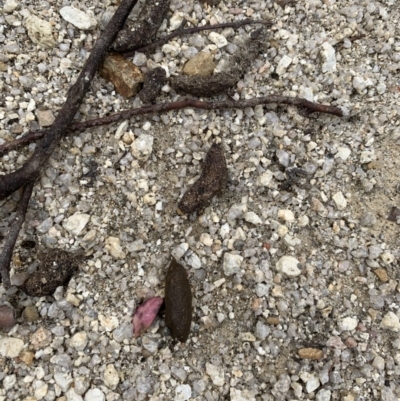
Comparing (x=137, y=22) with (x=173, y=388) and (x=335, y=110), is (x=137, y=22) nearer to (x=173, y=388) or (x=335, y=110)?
(x=335, y=110)

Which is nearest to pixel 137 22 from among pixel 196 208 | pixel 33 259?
pixel 196 208

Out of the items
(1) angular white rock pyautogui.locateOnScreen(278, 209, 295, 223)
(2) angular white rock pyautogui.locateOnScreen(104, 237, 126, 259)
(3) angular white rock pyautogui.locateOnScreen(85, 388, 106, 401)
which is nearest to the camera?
(3) angular white rock pyautogui.locateOnScreen(85, 388, 106, 401)

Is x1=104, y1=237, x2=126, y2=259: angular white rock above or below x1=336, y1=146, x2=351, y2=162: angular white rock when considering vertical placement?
below

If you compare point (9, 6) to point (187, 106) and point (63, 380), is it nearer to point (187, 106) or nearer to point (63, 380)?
point (187, 106)

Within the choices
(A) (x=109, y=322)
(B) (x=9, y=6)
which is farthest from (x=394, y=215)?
(B) (x=9, y=6)

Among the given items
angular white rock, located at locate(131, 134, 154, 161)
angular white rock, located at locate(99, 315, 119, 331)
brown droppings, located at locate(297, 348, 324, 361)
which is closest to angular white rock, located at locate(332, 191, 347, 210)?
brown droppings, located at locate(297, 348, 324, 361)

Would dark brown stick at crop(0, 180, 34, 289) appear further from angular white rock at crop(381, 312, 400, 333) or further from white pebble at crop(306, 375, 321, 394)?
angular white rock at crop(381, 312, 400, 333)
